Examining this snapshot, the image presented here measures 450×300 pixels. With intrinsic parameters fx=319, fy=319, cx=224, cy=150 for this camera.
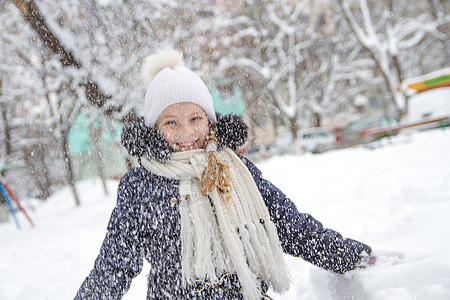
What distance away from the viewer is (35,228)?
7.48 metres

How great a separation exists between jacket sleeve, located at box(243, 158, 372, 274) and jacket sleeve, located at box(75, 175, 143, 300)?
2.13 feet

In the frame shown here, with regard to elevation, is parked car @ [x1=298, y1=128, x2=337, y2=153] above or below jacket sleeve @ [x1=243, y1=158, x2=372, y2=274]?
below

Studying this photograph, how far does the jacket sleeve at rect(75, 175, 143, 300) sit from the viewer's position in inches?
55.1

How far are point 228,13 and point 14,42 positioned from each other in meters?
8.55

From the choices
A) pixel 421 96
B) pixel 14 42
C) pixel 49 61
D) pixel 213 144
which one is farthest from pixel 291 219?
pixel 421 96

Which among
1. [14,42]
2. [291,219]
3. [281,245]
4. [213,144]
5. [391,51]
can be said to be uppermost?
[14,42]

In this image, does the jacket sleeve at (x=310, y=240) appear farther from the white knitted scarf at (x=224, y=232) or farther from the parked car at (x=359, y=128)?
the parked car at (x=359, y=128)

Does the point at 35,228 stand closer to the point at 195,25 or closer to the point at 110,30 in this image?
the point at 110,30

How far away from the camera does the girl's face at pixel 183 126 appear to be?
158 cm

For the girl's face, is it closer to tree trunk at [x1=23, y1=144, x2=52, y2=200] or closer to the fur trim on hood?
the fur trim on hood

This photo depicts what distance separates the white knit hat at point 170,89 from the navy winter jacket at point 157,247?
0.35 metres

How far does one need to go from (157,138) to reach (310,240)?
89 centimetres

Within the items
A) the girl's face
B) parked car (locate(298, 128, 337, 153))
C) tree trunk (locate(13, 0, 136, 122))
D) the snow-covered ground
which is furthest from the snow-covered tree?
the girl's face

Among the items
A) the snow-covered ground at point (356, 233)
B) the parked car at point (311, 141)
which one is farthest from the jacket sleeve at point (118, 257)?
the parked car at point (311, 141)
